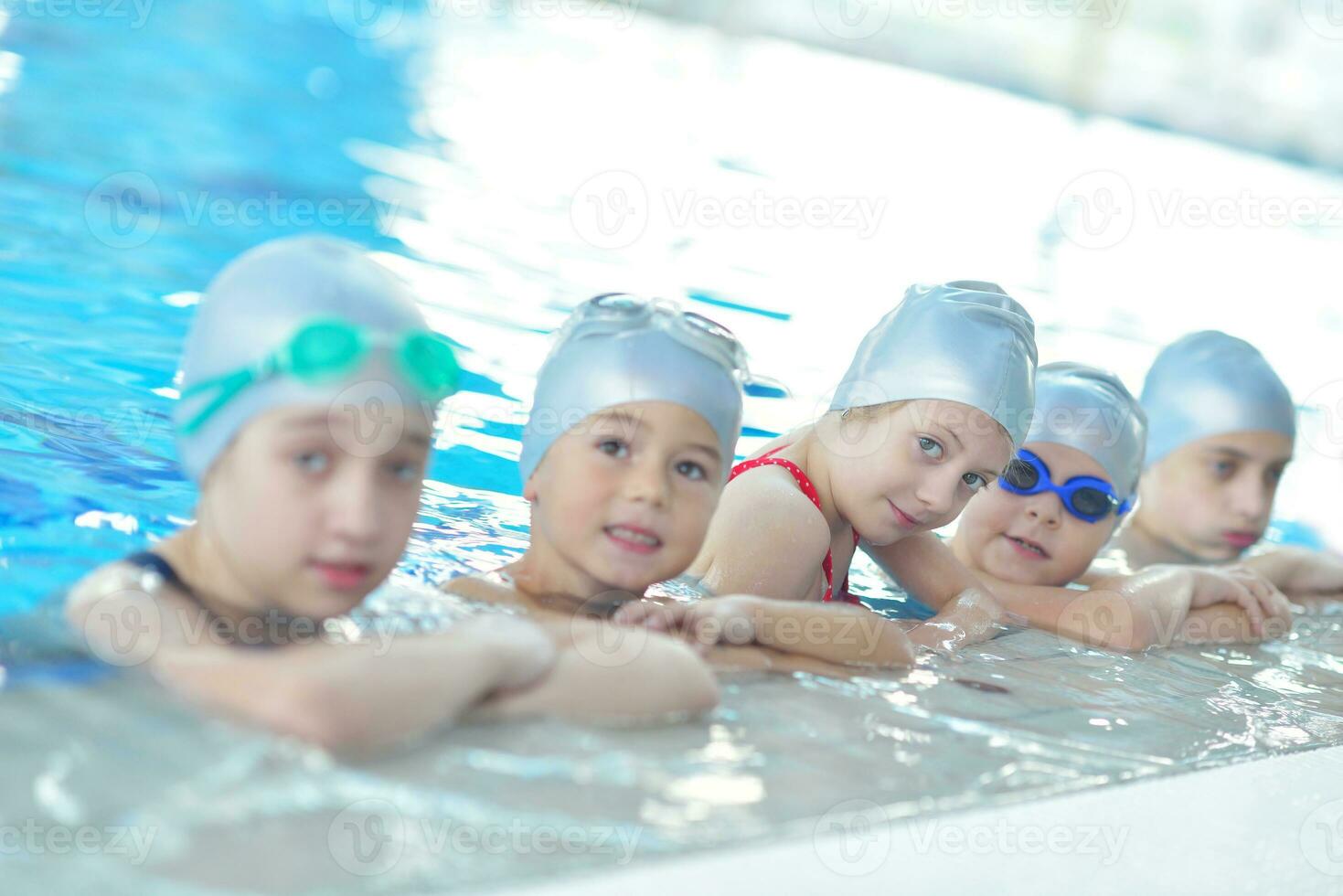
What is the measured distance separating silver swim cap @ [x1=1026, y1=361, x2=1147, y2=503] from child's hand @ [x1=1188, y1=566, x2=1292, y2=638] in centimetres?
35

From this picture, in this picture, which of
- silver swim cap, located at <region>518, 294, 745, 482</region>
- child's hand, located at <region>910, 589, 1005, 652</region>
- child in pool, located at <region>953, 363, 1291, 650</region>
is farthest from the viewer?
child in pool, located at <region>953, 363, 1291, 650</region>

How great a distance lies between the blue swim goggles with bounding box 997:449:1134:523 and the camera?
4.32 metres

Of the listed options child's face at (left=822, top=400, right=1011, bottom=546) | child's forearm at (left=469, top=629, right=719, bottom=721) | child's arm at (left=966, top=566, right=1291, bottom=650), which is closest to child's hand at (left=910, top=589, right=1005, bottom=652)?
child's arm at (left=966, top=566, right=1291, bottom=650)

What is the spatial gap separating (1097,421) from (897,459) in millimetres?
1020

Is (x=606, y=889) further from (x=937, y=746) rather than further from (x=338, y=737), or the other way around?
(x=937, y=746)

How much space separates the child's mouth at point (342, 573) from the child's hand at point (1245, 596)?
2841 mm

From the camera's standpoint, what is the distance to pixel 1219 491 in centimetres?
516

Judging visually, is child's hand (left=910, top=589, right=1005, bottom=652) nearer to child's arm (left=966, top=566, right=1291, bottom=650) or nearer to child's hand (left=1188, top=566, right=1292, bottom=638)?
child's arm (left=966, top=566, right=1291, bottom=650)

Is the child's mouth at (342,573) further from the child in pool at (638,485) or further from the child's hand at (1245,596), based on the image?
the child's hand at (1245,596)

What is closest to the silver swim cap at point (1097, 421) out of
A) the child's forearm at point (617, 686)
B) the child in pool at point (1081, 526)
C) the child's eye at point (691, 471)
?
the child in pool at point (1081, 526)

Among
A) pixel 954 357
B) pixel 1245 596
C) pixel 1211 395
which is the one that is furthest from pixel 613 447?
pixel 1211 395

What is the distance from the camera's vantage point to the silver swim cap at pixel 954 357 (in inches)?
147

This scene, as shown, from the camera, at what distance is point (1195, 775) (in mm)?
2865

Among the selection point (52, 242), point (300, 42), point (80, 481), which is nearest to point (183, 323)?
point (52, 242)
